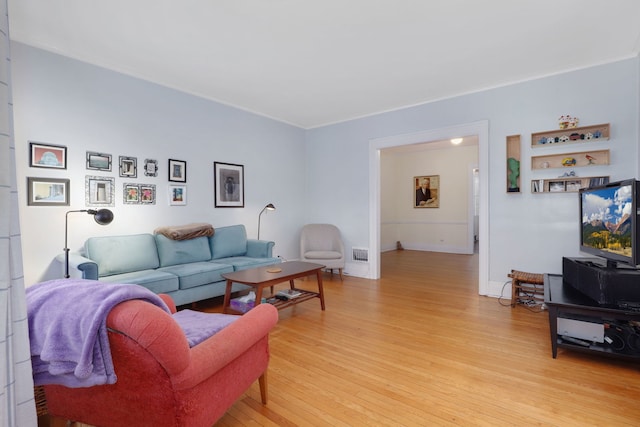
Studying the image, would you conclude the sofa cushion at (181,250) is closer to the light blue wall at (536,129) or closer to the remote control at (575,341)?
the light blue wall at (536,129)

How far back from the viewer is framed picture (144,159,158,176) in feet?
12.6

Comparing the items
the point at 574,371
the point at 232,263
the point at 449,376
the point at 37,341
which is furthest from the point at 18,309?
the point at 574,371

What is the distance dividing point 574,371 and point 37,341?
122 inches

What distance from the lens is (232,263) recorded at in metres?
3.93

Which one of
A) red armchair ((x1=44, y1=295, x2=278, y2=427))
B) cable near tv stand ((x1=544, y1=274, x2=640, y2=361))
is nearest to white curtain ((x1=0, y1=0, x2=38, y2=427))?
red armchair ((x1=44, y1=295, x2=278, y2=427))

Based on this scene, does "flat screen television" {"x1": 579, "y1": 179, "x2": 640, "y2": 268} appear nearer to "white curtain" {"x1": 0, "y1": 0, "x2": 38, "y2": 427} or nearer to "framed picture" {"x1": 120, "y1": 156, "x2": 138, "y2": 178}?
"white curtain" {"x1": 0, "y1": 0, "x2": 38, "y2": 427}

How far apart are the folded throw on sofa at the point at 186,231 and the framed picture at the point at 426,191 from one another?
609cm

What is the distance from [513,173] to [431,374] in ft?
9.34

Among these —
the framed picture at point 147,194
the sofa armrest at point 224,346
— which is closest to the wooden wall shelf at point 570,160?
the sofa armrest at point 224,346

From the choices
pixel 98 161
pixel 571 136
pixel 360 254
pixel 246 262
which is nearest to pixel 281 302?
pixel 246 262

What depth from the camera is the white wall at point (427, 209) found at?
7941mm

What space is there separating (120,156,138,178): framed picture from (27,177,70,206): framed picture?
1.81ft

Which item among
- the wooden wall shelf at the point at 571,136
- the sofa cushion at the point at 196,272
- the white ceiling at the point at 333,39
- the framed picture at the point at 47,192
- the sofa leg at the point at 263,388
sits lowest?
the sofa leg at the point at 263,388

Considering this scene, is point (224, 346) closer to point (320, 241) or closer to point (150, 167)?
point (150, 167)
